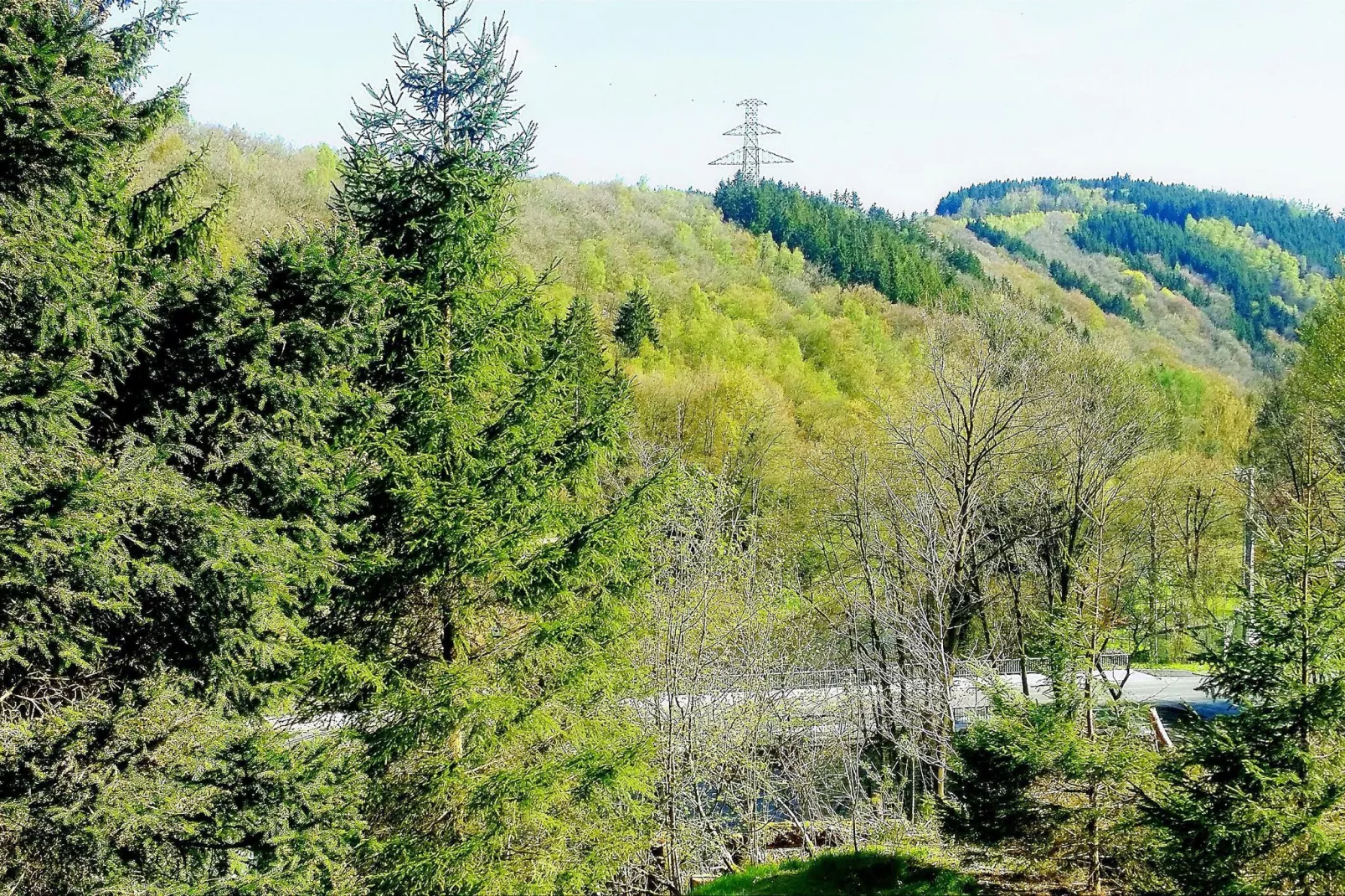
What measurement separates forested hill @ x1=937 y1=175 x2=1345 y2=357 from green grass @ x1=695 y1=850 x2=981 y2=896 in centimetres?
10196

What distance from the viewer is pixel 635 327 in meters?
41.5

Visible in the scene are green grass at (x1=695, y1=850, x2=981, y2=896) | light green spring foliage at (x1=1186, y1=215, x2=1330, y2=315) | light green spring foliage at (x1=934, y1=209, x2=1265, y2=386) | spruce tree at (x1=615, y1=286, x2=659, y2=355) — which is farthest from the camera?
light green spring foliage at (x1=1186, y1=215, x2=1330, y2=315)

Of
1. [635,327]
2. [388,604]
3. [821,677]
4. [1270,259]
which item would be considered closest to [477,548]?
[388,604]

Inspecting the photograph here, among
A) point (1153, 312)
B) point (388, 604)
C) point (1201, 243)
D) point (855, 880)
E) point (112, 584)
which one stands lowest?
point (855, 880)

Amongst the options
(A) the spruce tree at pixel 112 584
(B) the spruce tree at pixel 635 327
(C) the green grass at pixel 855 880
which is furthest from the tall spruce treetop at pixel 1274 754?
(B) the spruce tree at pixel 635 327

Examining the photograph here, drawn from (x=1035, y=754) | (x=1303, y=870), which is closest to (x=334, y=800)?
(x=1035, y=754)

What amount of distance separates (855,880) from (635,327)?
110 feet

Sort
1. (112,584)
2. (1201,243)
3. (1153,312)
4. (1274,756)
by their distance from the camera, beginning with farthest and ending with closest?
(1201,243), (1153,312), (1274,756), (112,584)

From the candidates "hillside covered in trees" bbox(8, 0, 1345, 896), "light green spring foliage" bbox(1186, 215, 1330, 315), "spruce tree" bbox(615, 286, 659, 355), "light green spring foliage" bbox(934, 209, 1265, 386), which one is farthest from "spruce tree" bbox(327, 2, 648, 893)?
"light green spring foliage" bbox(1186, 215, 1330, 315)

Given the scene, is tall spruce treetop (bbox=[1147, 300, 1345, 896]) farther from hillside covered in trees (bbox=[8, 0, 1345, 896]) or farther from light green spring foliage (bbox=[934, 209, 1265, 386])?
light green spring foliage (bbox=[934, 209, 1265, 386])

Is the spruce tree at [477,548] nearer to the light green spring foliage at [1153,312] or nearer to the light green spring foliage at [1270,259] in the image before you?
the light green spring foliage at [1153,312]

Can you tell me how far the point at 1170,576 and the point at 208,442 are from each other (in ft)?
91.8

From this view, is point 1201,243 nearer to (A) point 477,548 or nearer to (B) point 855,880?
(B) point 855,880

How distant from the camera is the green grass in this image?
377 inches
